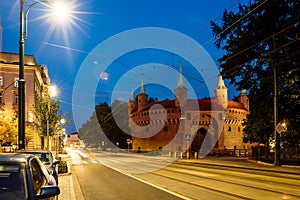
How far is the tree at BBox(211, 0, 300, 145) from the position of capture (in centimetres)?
2814

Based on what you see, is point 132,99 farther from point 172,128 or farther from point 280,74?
point 280,74

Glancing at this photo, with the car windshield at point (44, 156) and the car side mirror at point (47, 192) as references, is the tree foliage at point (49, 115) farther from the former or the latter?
the car side mirror at point (47, 192)

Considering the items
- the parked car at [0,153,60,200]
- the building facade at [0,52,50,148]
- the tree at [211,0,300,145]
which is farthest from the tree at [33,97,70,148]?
the parked car at [0,153,60,200]

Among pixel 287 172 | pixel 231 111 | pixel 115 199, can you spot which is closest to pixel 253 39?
pixel 287 172

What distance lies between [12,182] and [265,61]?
93.8 feet

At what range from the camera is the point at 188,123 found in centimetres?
7169

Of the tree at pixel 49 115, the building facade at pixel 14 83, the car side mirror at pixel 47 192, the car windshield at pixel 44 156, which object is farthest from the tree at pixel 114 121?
the car side mirror at pixel 47 192

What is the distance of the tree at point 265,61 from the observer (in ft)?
92.3

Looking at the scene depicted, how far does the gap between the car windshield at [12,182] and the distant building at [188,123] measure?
6221 cm

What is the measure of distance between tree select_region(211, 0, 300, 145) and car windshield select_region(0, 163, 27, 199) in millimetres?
24751

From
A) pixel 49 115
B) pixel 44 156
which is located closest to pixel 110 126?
pixel 49 115

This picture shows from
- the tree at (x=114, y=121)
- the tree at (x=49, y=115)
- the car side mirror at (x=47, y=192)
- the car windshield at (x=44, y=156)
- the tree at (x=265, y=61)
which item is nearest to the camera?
the car side mirror at (x=47, y=192)

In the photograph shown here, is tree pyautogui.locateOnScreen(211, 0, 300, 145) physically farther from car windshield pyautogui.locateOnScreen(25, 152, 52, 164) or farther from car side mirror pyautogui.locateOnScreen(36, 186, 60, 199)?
car side mirror pyautogui.locateOnScreen(36, 186, 60, 199)

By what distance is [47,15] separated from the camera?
1584 cm
